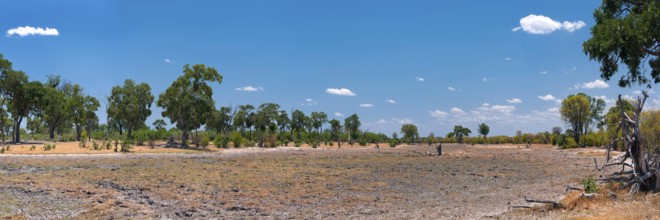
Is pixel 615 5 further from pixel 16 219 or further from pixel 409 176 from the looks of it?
pixel 16 219

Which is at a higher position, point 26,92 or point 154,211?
point 26,92

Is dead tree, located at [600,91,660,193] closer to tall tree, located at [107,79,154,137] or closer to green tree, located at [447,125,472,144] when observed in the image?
tall tree, located at [107,79,154,137]

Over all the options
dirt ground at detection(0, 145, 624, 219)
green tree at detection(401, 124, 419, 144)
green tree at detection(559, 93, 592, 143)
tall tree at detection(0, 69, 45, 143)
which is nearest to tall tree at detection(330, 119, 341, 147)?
green tree at detection(401, 124, 419, 144)

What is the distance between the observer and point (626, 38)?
15.1 meters

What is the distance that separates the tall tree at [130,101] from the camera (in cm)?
6769

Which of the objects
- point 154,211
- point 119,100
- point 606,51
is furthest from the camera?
point 119,100

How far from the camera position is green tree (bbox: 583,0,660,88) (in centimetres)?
1487

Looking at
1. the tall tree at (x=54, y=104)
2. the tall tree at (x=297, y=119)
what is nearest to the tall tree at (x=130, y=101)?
the tall tree at (x=54, y=104)

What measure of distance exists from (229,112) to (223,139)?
30934 millimetres

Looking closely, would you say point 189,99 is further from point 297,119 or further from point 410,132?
point 410,132

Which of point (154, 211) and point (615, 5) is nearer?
point (154, 211)

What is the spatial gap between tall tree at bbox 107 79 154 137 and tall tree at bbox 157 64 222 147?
13.1 meters

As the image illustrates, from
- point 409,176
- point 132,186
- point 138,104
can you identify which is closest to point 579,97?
point 409,176

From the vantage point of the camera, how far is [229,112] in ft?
299
